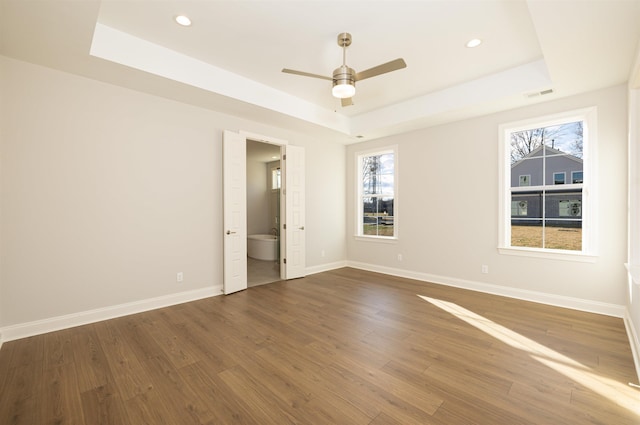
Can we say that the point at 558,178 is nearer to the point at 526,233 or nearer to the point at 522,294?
the point at 526,233

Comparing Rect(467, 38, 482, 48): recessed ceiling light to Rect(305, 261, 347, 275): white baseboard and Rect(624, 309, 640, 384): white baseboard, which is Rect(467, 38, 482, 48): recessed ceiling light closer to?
Rect(624, 309, 640, 384): white baseboard

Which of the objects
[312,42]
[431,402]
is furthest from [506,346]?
[312,42]

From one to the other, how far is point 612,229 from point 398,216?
2.90 m

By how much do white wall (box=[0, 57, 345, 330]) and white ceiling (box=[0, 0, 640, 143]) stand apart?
288 mm

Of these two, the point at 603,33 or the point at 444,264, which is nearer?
the point at 603,33

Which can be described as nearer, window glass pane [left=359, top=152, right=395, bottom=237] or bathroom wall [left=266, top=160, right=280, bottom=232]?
window glass pane [left=359, top=152, right=395, bottom=237]

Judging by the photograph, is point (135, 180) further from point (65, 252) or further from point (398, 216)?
point (398, 216)

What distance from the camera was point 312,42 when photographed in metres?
3.02

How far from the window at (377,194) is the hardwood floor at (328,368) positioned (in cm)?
244

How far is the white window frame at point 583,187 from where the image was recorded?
3455 mm

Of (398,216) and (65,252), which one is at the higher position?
(398,216)

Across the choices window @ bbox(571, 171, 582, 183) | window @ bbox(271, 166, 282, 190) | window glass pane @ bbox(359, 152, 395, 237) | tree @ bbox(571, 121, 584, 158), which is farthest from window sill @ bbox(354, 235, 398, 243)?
window @ bbox(271, 166, 282, 190)

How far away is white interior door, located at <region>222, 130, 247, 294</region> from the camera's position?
4.25m

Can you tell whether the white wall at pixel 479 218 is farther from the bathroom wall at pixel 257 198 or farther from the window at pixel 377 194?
the bathroom wall at pixel 257 198
